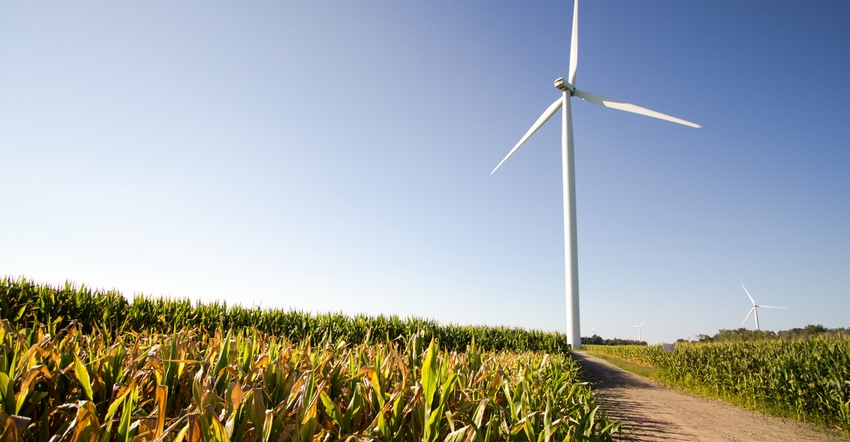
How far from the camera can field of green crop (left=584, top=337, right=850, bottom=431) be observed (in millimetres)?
12234

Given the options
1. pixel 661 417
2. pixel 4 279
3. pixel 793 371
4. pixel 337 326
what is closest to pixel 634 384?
pixel 793 371

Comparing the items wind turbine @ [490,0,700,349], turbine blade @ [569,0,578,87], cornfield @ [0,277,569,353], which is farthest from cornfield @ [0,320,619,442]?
turbine blade @ [569,0,578,87]

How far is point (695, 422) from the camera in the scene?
11.4 m

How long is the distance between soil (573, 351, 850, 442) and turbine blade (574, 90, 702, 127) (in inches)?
667

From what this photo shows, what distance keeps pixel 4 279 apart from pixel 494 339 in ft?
57.8

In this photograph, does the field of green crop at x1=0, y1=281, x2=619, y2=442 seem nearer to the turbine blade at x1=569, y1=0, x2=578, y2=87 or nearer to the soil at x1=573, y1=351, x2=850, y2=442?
the soil at x1=573, y1=351, x2=850, y2=442

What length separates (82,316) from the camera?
11.9m

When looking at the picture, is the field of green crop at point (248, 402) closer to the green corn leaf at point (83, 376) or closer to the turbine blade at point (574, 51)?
the green corn leaf at point (83, 376)

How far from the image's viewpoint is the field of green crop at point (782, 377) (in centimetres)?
1223

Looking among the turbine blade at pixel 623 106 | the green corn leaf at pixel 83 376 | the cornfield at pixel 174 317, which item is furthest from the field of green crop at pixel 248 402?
the turbine blade at pixel 623 106

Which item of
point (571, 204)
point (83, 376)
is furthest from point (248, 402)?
point (571, 204)

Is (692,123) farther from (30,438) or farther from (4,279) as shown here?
(4,279)

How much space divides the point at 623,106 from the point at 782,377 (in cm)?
1822

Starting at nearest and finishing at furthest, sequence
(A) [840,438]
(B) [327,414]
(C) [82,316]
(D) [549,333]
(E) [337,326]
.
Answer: (B) [327,414] < (A) [840,438] < (C) [82,316] < (E) [337,326] < (D) [549,333]
